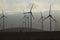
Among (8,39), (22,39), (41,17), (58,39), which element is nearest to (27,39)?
(22,39)

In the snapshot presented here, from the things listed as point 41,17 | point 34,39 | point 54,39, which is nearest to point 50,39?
point 54,39

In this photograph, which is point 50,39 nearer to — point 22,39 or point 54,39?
point 54,39

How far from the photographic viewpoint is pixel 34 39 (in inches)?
1838

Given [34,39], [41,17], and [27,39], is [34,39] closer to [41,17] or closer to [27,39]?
[27,39]

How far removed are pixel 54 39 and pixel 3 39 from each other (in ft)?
41.7

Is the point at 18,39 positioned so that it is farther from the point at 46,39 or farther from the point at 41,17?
the point at 41,17

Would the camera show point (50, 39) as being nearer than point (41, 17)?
Yes

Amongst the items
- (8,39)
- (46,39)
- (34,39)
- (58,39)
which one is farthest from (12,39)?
(58,39)

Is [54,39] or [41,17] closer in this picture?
[54,39]

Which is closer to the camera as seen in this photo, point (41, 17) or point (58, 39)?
point (58, 39)

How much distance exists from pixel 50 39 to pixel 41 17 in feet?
115

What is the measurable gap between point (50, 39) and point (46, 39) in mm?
1179

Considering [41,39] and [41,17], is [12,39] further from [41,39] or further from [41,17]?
[41,17]

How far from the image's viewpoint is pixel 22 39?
4759 cm
